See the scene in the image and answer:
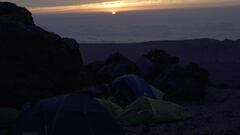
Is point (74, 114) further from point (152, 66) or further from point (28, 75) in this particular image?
point (152, 66)

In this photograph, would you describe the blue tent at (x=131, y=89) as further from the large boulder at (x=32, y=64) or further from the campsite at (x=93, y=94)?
the large boulder at (x=32, y=64)

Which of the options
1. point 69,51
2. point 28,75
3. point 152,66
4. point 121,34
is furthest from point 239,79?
point 121,34

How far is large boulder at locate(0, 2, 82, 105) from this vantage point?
41.1ft

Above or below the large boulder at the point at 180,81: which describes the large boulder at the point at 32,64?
above

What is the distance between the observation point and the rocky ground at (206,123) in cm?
A: 1015

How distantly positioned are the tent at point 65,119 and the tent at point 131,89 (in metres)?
4.59

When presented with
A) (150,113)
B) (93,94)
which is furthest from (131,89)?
(150,113)

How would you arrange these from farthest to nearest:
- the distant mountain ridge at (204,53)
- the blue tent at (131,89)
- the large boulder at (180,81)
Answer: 1. the distant mountain ridge at (204,53)
2. the large boulder at (180,81)
3. the blue tent at (131,89)

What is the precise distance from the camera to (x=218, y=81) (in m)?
17.7

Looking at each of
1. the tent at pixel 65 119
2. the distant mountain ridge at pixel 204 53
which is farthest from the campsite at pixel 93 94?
the distant mountain ridge at pixel 204 53

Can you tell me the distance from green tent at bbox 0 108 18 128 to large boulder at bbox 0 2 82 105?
70 centimetres

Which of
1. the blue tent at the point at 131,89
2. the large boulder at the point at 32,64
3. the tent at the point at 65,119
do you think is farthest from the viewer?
the blue tent at the point at 131,89

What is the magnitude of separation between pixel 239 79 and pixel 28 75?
7.69 meters

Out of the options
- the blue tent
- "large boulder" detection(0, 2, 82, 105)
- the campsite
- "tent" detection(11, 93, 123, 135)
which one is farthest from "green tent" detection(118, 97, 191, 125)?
"tent" detection(11, 93, 123, 135)
